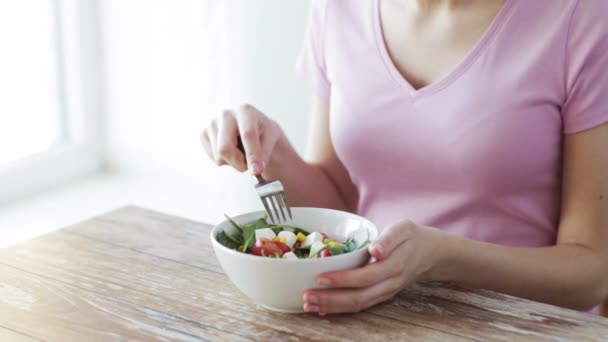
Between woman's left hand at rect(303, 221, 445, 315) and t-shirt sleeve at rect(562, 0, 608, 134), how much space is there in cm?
34

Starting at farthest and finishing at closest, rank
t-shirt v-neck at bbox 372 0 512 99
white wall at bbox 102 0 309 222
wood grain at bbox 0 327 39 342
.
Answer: white wall at bbox 102 0 309 222, t-shirt v-neck at bbox 372 0 512 99, wood grain at bbox 0 327 39 342

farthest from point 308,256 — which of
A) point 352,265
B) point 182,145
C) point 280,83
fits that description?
point 182,145

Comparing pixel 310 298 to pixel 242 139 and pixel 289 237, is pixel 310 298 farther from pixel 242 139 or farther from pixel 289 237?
pixel 242 139

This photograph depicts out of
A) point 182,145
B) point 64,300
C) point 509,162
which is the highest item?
point 509,162

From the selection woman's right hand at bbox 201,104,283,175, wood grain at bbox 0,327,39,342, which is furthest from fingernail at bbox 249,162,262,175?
wood grain at bbox 0,327,39,342

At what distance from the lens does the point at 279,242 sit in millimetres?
1004

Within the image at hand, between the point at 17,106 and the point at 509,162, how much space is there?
1.55m

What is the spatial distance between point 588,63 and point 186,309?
65 centimetres

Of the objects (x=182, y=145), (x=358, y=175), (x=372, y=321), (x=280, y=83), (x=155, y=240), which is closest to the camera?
(x=372, y=321)

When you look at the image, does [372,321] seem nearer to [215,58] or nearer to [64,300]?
[64,300]

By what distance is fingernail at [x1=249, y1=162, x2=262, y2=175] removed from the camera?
1.13 m

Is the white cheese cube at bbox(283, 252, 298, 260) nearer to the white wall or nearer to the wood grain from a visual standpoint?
the wood grain

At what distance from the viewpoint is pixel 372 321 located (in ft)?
3.17

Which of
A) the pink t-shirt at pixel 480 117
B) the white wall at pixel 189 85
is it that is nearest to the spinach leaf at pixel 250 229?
the pink t-shirt at pixel 480 117
